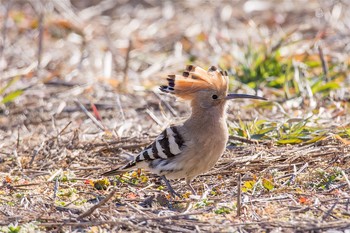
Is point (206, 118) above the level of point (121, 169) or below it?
above

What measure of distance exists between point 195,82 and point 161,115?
168 centimetres

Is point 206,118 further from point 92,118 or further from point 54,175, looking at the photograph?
point 92,118

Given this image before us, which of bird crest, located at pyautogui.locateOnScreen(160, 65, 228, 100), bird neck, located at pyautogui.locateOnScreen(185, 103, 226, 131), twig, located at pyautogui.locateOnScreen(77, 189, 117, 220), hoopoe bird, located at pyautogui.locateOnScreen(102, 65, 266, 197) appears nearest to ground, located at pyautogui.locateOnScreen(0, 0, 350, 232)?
twig, located at pyautogui.locateOnScreen(77, 189, 117, 220)

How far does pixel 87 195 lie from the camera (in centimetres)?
443

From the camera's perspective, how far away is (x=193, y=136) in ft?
14.7

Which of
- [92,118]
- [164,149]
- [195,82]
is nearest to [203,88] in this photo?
[195,82]

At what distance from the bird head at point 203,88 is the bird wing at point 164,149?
226 millimetres

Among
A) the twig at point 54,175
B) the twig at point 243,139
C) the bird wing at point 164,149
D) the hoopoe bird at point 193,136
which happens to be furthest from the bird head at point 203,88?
Answer: the twig at point 54,175

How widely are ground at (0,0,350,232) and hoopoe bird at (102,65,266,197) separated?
16 cm

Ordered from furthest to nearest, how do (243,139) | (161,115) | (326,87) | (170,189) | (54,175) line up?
(326,87), (161,115), (243,139), (54,175), (170,189)

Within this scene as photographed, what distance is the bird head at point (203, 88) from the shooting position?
4.59 metres

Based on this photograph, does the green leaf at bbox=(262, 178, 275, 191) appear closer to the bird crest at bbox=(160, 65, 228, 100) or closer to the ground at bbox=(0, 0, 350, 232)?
the ground at bbox=(0, 0, 350, 232)

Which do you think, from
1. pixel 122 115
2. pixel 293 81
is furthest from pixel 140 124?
pixel 293 81

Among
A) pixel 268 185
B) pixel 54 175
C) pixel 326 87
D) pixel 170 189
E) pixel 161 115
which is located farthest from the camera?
pixel 326 87
